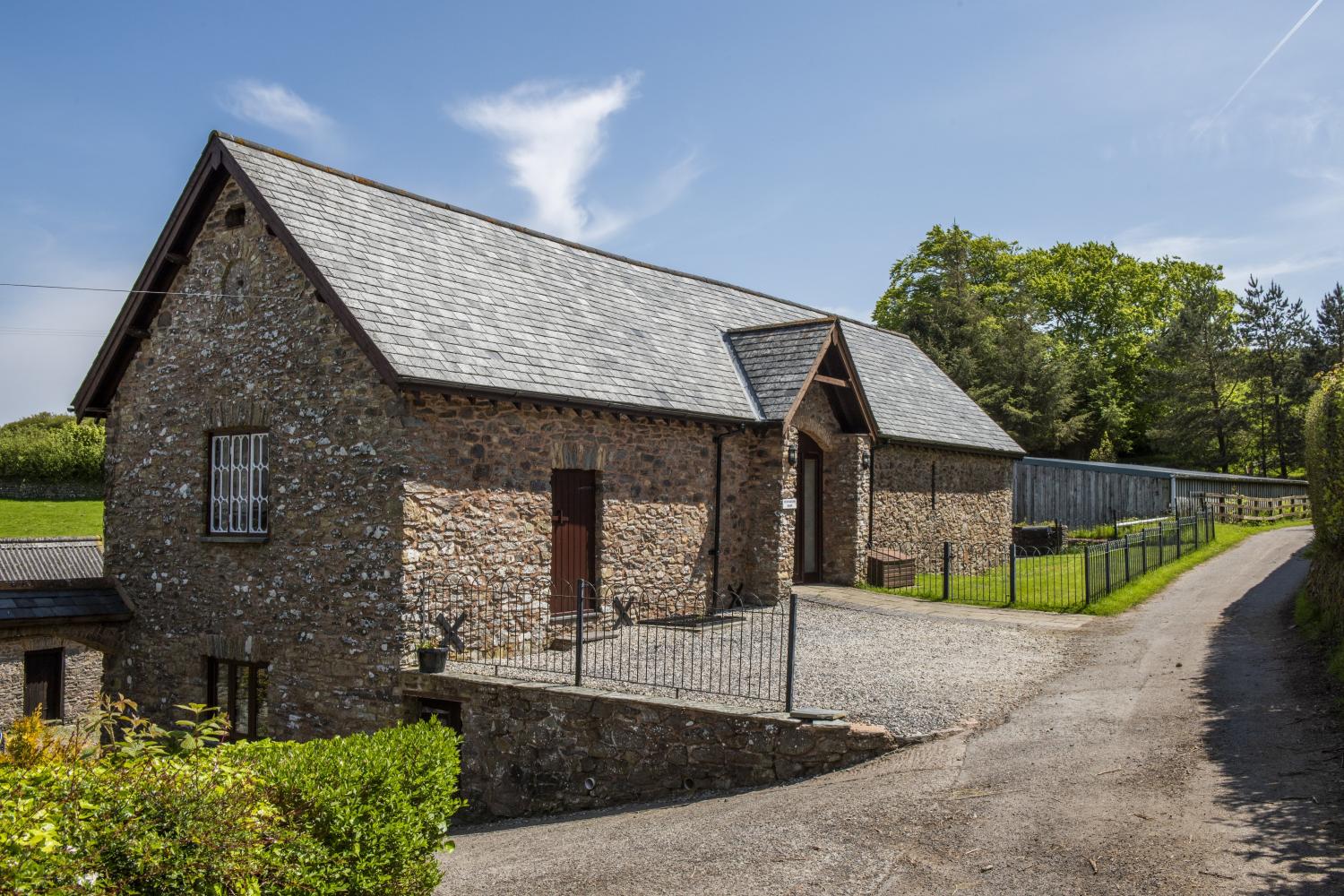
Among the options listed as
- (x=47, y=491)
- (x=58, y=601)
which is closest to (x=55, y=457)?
(x=47, y=491)

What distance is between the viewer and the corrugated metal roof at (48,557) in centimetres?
3038

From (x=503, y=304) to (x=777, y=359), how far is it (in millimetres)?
6138

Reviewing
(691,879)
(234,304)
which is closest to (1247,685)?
(691,879)

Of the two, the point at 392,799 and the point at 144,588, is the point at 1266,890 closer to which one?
the point at 392,799

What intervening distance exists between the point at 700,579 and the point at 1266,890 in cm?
1214

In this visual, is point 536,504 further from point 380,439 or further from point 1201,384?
point 1201,384

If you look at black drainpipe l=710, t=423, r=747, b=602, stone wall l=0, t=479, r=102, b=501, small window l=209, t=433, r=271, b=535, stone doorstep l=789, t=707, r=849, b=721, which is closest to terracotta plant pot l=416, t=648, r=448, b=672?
small window l=209, t=433, r=271, b=535

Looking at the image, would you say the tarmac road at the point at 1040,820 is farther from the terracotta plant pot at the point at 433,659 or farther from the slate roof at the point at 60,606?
the slate roof at the point at 60,606

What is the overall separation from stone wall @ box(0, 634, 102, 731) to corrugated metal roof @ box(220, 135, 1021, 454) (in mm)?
7731

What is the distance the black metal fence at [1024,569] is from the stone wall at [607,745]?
974cm

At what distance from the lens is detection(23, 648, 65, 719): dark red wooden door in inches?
875

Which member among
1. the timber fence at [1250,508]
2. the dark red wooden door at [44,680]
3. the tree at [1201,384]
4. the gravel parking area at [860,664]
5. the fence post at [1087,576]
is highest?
the tree at [1201,384]

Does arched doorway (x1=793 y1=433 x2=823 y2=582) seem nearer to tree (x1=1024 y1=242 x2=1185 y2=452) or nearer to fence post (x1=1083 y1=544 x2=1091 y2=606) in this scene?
fence post (x1=1083 y1=544 x2=1091 y2=606)

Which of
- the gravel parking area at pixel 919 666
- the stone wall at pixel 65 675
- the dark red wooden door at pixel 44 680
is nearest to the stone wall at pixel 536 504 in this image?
the gravel parking area at pixel 919 666
